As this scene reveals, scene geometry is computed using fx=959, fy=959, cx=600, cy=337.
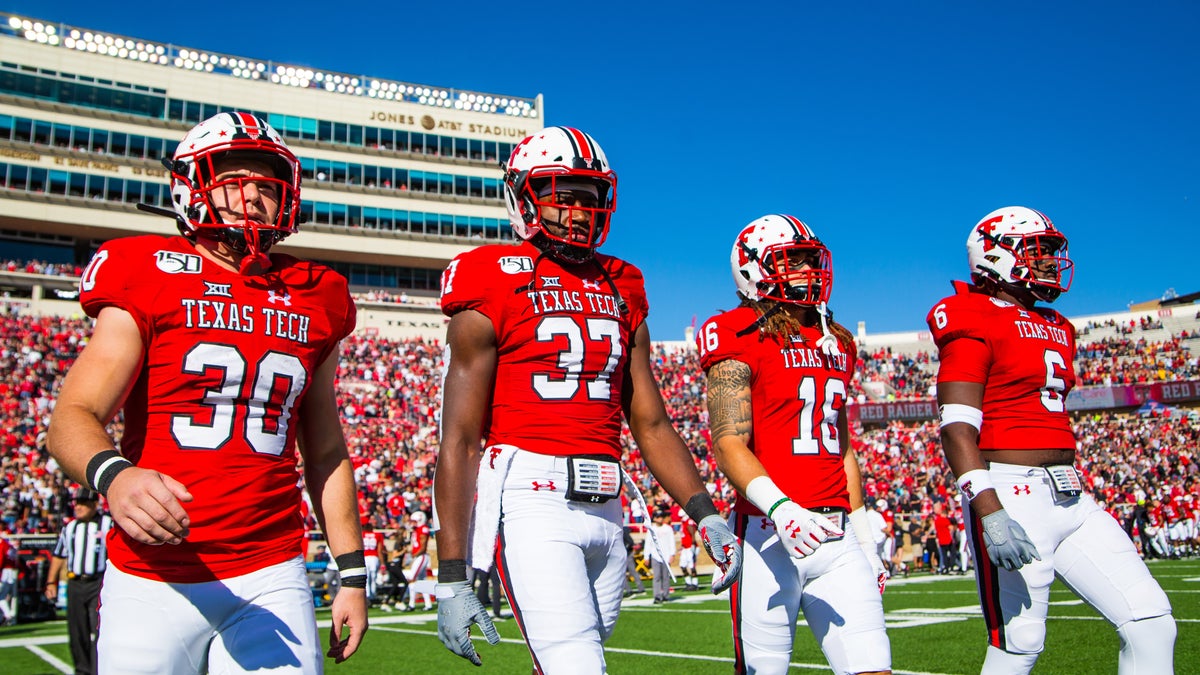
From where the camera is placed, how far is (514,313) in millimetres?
3623

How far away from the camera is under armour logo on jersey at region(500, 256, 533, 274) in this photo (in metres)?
3.68

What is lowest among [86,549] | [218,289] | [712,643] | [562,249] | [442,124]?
[712,643]

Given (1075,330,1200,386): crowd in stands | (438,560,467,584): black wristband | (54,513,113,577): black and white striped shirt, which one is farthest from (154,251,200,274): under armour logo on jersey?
(1075,330,1200,386): crowd in stands

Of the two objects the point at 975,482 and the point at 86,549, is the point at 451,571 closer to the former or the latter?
the point at 975,482

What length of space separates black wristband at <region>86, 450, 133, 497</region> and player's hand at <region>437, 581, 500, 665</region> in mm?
1221

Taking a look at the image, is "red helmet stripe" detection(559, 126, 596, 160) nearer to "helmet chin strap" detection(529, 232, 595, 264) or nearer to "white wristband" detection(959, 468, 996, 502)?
"helmet chin strap" detection(529, 232, 595, 264)

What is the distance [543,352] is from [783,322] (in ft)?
4.84

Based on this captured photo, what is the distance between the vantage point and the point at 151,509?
2246 mm

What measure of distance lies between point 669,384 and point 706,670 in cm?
3118

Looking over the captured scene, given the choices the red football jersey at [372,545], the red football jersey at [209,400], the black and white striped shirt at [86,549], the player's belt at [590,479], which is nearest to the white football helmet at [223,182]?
the red football jersey at [209,400]

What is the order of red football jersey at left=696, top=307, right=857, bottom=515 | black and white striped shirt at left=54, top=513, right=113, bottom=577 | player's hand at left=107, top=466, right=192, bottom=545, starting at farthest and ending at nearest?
black and white striped shirt at left=54, top=513, right=113, bottom=577 < red football jersey at left=696, top=307, right=857, bottom=515 < player's hand at left=107, top=466, right=192, bottom=545

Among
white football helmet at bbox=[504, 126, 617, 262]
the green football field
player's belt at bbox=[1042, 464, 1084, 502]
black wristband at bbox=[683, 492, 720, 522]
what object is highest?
white football helmet at bbox=[504, 126, 617, 262]

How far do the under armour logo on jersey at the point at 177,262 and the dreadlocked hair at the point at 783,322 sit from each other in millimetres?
2538

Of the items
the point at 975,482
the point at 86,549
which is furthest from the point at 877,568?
the point at 86,549
